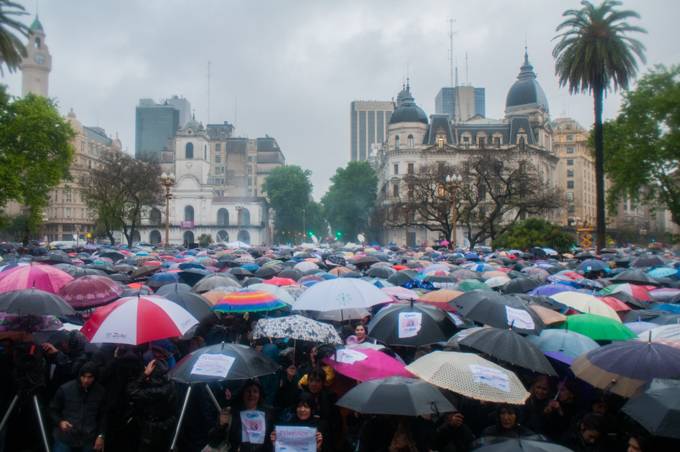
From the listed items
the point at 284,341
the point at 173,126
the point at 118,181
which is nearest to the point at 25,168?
the point at 118,181

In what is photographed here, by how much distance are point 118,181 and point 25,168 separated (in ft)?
41.3

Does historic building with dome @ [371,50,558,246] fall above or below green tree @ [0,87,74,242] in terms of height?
above

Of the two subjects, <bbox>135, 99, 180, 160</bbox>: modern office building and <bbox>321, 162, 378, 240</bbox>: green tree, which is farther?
<bbox>135, 99, 180, 160</bbox>: modern office building

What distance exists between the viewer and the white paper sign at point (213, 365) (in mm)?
5926

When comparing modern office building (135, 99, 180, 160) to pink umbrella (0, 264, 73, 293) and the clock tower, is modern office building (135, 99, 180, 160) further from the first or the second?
pink umbrella (0, 264, 73, 293)

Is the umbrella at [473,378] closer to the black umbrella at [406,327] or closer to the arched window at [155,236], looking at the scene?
the black umbrella at [406,327]

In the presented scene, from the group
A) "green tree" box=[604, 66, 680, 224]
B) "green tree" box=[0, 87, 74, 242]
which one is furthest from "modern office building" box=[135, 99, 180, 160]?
"green tree" box=[604, 66, 680, 224]

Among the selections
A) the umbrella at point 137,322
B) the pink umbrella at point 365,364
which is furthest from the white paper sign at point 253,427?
the umbrella at point 137,322

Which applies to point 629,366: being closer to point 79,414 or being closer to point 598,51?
point 79,414

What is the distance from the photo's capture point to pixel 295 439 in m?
5.83

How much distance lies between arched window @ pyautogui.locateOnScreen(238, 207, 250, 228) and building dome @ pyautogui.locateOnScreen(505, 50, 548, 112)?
37.6 metres

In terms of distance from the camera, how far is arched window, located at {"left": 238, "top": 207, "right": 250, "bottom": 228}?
87.1 meters

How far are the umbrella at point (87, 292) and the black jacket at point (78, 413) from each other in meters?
2.92

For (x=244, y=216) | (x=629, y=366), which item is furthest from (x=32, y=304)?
(x=244, y=216)
